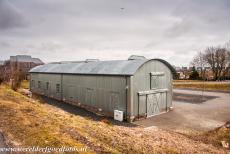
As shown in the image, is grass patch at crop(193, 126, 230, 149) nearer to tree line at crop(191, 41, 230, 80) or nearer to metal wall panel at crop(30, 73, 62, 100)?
metal wall panel at crop(30, 73, 62, 100)

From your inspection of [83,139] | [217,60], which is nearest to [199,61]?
[217,60]

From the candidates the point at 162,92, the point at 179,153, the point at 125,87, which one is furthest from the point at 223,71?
the point at 179,153

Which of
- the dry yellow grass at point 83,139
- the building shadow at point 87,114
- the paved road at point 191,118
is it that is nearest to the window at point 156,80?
the paved road at point 191,118

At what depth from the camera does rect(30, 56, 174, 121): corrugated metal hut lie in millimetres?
21312

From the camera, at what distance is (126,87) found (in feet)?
69.6

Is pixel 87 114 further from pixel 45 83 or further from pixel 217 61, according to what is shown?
pixel 217 61

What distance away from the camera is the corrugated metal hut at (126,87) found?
21312mm

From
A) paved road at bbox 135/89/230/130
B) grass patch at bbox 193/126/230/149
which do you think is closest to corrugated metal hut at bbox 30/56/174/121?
paved road at bbox 135/89/230/130

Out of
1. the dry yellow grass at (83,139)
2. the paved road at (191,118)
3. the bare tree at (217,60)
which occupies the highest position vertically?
the bare tree at (217,60)

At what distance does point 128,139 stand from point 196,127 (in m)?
9.79

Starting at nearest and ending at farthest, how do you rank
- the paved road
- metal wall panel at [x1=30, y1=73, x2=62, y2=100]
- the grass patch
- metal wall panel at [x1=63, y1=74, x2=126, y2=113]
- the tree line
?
the grass patch
the paved road
metal wall panel at [x1=63, y1=74, x2=126, y2=113]
metal wall panel at [x1=30, y1=73, x2=62, y2=100]
the tree line

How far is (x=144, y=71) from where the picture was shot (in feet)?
73.0

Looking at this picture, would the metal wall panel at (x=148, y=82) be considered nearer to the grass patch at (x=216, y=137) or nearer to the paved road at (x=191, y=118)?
the paved road at (x=191, y=118)

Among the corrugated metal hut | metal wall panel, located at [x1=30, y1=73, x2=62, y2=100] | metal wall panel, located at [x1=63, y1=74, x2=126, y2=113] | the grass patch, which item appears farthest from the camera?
metal wall panel, located at [x1=30, y1=73, x2=62, y2=100]
